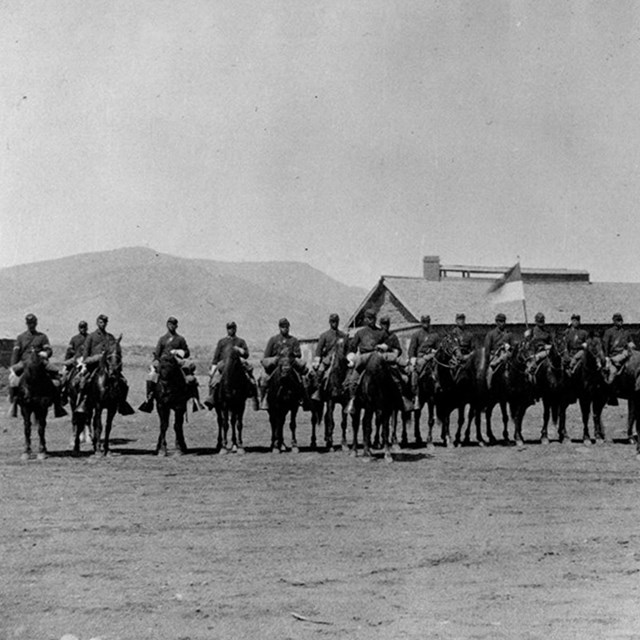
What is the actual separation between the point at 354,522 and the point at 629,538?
296 cm

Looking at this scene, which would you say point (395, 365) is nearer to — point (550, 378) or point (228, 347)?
point (228, 347)

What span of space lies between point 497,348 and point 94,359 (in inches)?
310

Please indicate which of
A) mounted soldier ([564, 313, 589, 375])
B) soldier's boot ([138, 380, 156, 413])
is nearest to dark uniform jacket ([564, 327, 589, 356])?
mounted soldier ([564, 313, 589, 375])

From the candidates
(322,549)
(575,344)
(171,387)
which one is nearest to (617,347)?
(575,344)

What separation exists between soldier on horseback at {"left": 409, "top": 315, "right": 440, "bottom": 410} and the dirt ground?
276 centimetres

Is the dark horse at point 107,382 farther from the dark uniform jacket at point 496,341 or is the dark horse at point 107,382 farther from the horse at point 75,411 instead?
the dark uniform jacket at point 496,341

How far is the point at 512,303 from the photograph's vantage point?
44531 mm

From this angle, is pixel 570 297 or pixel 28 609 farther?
pixel 570 297

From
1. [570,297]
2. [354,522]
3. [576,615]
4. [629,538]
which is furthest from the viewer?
[570,297]

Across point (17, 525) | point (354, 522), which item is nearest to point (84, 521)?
point (17, 525)

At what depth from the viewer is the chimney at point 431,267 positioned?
54375mm

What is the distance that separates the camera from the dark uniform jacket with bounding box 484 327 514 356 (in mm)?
17950

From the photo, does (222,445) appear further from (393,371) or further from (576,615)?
(576,615)

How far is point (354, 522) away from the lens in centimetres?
1020
